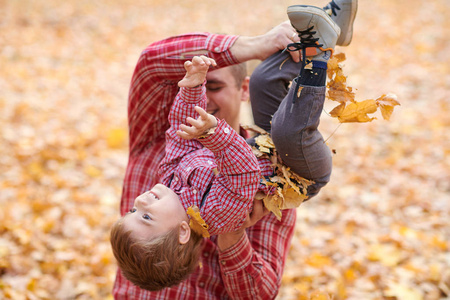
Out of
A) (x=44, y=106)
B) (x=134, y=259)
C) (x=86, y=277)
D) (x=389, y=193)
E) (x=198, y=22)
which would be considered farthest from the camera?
(x=198, y=22)

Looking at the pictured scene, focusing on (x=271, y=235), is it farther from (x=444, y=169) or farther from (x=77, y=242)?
(x=444, y=169)

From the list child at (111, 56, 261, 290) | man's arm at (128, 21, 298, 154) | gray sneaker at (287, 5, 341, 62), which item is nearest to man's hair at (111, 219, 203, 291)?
child at (111, 56, 261, 290)

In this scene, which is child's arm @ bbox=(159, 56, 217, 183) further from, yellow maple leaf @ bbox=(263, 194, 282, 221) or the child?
yellow maple leaf @ bbox=(263, 194, 282, 221)

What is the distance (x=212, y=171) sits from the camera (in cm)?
175

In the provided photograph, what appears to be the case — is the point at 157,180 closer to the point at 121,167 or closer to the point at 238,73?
the point at 238,73

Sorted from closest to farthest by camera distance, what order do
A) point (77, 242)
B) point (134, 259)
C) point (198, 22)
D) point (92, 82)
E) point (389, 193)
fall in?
point (134, 259)
point (77, 242)
point (389, 193)
point (92, 82)
point (198, 22)

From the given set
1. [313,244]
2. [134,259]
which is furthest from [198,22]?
[134,259]

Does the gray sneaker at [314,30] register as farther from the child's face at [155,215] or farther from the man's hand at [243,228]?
the child's face at [155,215]

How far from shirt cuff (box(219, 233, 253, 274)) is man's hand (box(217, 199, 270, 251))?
18 mm

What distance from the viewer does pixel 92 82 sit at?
19.5 feet

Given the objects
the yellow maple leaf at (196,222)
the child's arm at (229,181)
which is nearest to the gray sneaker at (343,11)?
the child's arm at (229,181)

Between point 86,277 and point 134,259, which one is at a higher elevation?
point 134,259

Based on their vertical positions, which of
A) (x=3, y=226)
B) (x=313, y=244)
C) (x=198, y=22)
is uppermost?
(x=198, y=22)

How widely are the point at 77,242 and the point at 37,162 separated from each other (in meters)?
1.10
